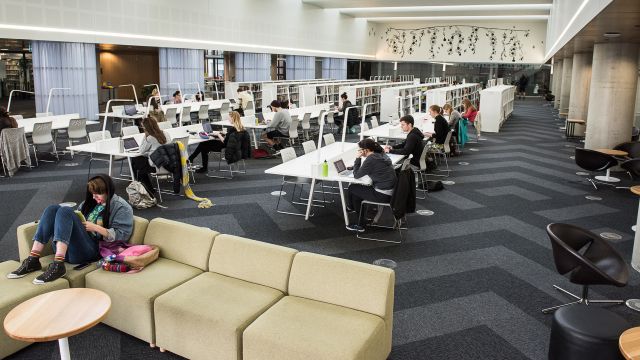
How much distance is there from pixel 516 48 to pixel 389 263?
2760 centimetres

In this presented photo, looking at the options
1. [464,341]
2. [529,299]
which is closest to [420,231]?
[529,299]

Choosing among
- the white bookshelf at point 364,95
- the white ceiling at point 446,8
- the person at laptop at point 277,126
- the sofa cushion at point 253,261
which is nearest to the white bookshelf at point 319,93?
the white bookshelf at point 364,95

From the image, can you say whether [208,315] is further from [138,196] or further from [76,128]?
[76,128]

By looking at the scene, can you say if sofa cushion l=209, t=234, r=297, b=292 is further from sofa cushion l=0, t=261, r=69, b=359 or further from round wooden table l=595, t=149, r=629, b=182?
round wooden table l=595, t=149, r=629, b=182

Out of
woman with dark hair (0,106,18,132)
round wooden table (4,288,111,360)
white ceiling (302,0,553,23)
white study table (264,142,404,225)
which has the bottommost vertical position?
round wooden table (4,288,111,360)

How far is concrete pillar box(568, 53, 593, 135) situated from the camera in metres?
15.3

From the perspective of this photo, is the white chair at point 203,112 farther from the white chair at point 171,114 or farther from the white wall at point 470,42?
the white wall at point 470,42

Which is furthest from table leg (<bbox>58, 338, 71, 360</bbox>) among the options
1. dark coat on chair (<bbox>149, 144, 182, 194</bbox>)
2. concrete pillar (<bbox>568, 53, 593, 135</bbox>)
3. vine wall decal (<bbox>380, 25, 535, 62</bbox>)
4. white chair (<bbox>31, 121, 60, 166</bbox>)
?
vine wall decal (<bbox>380, 25, 535, 62</bbox>)

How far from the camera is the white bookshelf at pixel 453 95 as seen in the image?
14.1 m

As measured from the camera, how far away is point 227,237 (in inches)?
150

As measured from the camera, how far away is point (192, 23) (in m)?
17.1

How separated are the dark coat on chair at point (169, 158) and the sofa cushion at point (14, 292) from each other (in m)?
3.21

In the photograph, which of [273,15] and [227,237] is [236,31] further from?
A: [227,237]

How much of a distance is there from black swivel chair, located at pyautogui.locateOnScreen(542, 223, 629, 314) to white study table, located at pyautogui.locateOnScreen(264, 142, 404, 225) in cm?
223
